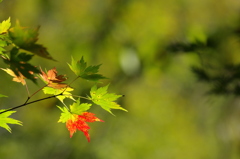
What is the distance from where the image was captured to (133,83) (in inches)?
116

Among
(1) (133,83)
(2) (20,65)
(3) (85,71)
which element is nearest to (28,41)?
(2) (20,65)

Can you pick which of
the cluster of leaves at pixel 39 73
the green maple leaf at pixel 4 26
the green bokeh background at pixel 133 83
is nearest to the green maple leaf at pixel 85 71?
the cluster of leaves at pixel 39 73

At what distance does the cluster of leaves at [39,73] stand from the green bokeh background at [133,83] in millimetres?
1833

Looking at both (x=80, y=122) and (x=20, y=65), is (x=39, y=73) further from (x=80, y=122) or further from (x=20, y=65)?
(x=80, y=122)

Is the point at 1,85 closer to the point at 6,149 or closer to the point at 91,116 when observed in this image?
the point at 6,149

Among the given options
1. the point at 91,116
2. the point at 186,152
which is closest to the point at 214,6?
the point at 186,152

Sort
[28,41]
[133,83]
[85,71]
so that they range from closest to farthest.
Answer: [28,41] → [85,71] → [133,83]

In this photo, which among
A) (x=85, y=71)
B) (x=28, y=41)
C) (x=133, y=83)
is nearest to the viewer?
(x=28, y=41)

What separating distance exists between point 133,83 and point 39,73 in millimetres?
2478

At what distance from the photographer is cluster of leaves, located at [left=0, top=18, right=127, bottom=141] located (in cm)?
45

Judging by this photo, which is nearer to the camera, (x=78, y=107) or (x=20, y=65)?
(x=20, y=65)

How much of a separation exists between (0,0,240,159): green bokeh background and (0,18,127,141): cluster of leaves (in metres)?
1.83

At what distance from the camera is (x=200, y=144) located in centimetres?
311

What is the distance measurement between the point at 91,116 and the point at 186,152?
2505mm
